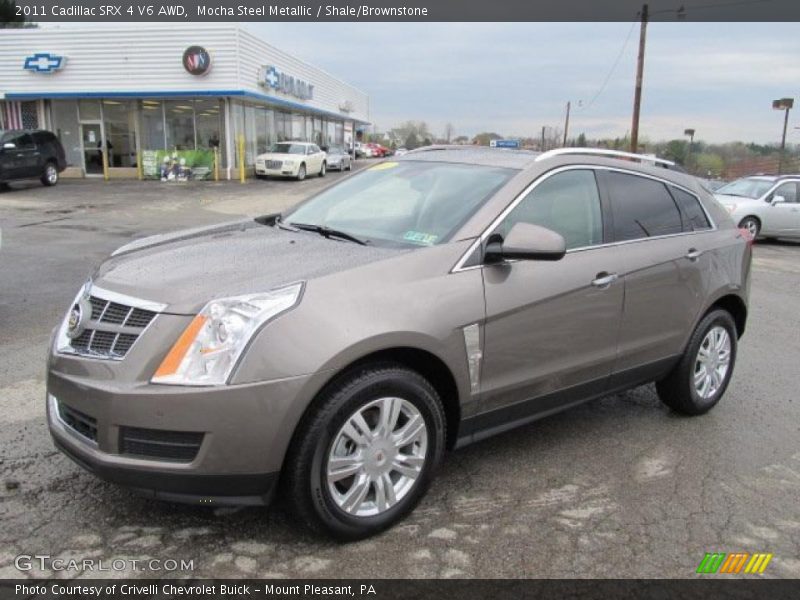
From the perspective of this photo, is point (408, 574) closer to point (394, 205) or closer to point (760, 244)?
point (394, 205)

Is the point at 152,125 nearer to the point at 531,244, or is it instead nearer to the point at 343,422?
the point at 531,244

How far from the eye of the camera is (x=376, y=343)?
113 inches

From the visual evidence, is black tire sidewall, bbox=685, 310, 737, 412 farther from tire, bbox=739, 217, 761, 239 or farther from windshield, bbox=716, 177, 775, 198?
windshield, bbox=716, 177, 775, 198

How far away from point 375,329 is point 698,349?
2709 millimetres

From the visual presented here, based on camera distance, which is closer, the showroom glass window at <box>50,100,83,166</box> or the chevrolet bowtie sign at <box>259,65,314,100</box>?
the showroom glass window at <box>50,100,83,166</box>

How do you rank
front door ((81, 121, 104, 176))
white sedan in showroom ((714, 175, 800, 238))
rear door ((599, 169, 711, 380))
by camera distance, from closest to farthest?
rear door ((599, 169, 711, 380))
white sedan in showroom ((714, 175, 800, 238))
front door ((81, 121, 104, 176))

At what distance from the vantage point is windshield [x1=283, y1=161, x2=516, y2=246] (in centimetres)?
356

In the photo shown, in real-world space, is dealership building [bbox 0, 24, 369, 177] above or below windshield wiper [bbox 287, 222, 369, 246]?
above

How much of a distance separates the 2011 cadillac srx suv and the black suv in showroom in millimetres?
19947

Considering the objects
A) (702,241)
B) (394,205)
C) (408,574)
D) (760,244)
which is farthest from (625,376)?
(760,244)

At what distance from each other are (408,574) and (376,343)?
957 mm

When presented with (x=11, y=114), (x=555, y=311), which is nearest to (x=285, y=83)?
(x=11, y=114)

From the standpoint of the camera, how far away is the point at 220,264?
Answer: 3.17 meters

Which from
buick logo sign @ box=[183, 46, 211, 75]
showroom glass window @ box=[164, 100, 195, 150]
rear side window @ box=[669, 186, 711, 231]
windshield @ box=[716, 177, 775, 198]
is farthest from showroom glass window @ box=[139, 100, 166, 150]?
rear side window @ box=[669, 186, 711, 231]
